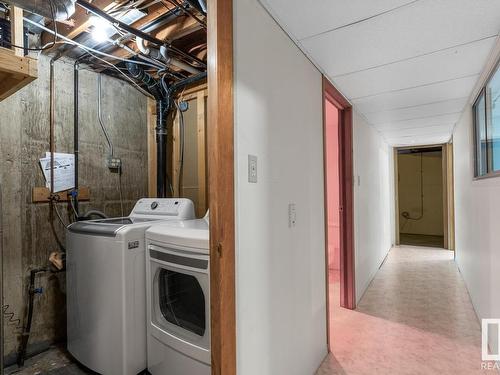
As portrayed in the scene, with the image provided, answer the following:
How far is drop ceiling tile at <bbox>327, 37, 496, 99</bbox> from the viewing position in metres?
1.78

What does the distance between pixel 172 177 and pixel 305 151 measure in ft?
5.65

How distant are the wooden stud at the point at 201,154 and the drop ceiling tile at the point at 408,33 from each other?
Answer: 1286 millimetres

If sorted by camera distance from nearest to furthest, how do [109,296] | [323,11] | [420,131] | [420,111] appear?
[323,11] < [109,296] < [420,111] < [420,131]

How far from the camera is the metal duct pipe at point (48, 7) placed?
1.36 meters

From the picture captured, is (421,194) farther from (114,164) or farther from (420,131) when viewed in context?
(114,164)

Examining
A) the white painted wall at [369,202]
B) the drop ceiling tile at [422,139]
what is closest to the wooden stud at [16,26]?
the white painted wall at [369,202]

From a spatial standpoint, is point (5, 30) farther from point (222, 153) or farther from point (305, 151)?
point (305, 151)

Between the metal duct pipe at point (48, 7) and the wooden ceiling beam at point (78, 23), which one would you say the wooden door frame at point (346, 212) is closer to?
the wooden ceiling beam at point (78, 23)

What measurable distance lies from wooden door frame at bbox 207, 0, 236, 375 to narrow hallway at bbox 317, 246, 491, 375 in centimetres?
114

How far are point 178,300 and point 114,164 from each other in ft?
5.13

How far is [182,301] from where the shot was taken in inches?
67.4

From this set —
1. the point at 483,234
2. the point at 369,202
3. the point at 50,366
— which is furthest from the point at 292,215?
the point at 369,202

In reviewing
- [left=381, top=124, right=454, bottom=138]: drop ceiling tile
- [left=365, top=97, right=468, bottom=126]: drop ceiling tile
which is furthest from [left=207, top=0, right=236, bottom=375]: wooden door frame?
[left=381, top=124, right=454, bottom=138]: drop ceiling tile

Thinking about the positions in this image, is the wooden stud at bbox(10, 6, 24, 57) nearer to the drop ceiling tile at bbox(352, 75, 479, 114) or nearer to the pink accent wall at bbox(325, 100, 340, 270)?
the drop ceiling tile at bbox(352, 75, 479, 114)
